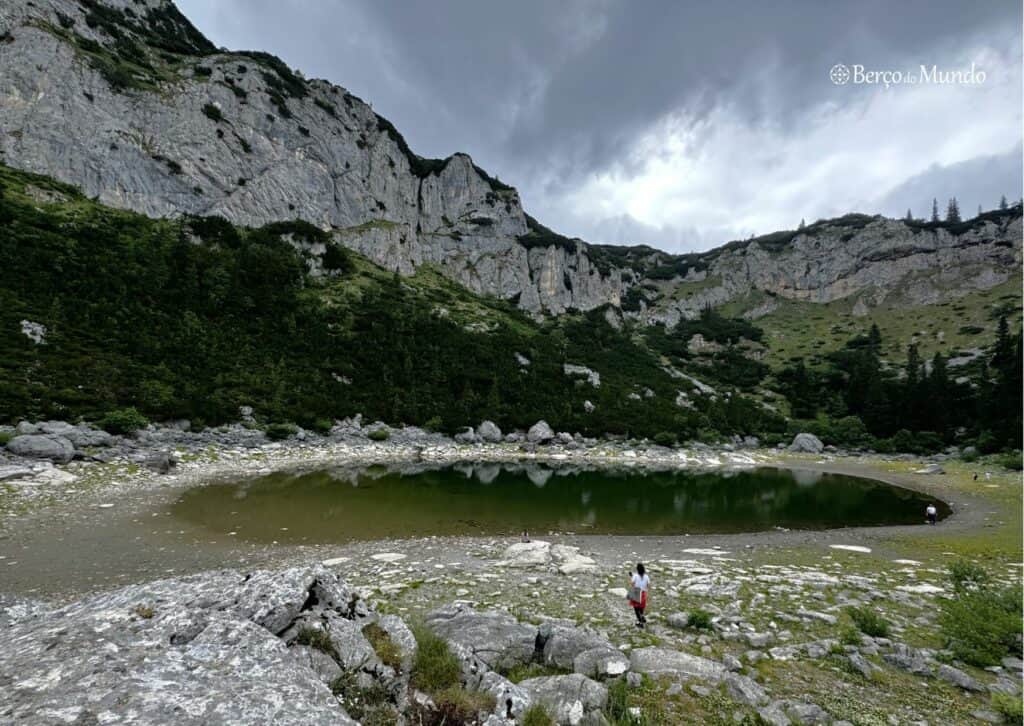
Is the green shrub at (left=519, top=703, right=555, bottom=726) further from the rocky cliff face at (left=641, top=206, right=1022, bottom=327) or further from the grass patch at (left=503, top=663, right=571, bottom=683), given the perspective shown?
the rocky cliff face at (left=641, top=206, right=1022, bottom=327)

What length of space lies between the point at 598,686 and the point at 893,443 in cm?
7531

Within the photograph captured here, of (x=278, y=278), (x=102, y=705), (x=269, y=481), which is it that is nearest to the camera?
(x=102, y=705)

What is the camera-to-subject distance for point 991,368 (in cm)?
7806

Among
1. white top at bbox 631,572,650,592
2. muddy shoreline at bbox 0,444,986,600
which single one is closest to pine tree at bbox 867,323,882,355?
muddy shoreline at bbox 0,444,986,600

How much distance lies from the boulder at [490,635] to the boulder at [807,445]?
67.1 m

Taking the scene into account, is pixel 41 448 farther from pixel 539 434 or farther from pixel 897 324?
pixel 897 324

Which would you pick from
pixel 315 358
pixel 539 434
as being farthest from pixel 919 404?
pixel 315 358

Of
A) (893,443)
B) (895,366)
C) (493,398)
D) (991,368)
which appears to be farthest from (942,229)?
(493,398)

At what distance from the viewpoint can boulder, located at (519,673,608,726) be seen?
4.94m

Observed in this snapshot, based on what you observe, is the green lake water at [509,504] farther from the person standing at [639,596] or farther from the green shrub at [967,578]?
the person standing at [639,596]

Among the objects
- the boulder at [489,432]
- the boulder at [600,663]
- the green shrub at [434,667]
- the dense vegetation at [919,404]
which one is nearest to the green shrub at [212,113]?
the boulder at [489,432]

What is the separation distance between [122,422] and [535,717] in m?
33.0

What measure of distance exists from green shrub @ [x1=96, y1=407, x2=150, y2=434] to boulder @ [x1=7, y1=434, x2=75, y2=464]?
438 centimetres

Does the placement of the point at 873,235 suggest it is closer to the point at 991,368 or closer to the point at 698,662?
the point at 991,368
